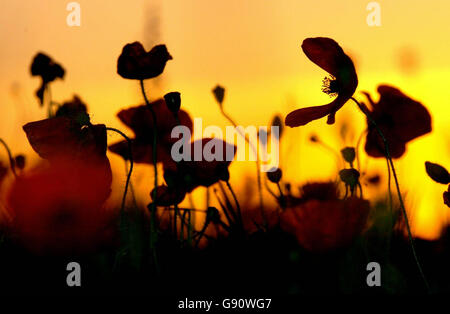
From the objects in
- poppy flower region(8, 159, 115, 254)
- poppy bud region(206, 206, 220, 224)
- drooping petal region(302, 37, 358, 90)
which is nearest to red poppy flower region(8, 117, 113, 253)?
poppy flower region(8, 159, 115, 254)

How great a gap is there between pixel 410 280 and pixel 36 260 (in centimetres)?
38

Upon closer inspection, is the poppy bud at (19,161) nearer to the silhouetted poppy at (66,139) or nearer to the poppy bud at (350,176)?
the silhouetted poppy at (66,139)

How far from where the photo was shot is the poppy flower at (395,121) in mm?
876

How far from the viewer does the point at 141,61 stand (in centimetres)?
79

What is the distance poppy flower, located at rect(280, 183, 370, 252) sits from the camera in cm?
67

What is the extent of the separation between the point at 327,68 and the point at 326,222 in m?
0.17

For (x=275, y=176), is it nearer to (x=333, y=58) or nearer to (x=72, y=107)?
(x=333, y=58)

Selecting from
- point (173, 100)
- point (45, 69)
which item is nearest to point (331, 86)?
point (173, 100)

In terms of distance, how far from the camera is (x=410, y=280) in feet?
2.38

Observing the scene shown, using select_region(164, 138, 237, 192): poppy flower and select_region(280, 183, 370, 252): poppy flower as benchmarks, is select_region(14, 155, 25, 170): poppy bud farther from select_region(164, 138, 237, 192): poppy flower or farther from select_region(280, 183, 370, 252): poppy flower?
select_region(280, 183, 370, 252): poppy flower

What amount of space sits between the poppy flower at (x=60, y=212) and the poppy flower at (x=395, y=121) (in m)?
0.33

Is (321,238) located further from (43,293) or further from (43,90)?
(43,90)

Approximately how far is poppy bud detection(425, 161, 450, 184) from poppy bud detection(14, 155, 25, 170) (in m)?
0.47
